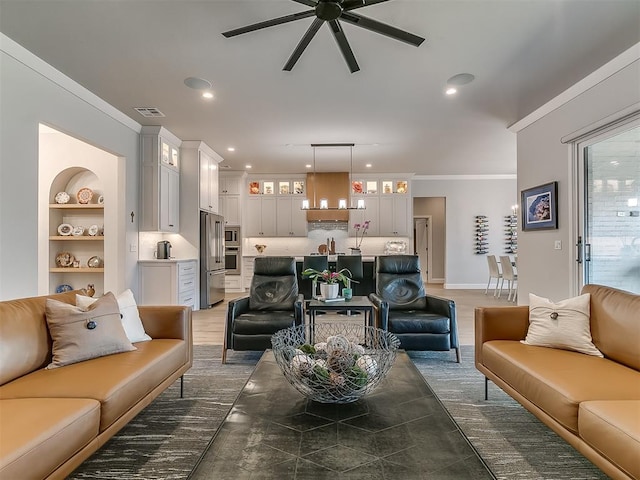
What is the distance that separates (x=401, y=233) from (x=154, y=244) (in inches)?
218

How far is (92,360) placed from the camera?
2.05 meters

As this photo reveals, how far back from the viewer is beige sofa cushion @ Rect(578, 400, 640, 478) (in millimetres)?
1294

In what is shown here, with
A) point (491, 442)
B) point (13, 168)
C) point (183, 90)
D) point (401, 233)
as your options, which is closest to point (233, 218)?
point (401, 233)

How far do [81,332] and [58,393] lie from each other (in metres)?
0.49

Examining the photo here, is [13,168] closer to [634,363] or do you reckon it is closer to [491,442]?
[491,442]

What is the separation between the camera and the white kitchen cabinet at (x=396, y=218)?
878 centimetres

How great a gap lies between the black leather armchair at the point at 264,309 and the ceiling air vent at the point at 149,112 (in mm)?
2393

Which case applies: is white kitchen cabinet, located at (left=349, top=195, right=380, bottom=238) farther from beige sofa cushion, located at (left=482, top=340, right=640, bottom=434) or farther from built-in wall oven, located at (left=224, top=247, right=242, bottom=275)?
beige sofa cushion, located at (left=482, top=340, right=640, bottom=434)

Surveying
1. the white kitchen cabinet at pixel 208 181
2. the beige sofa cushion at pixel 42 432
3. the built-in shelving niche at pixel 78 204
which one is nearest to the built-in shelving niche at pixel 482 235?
the white kitchen cabinet at pixel 208 181

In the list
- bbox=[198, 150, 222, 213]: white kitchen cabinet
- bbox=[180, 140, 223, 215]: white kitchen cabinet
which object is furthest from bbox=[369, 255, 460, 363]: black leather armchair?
bbox=[198, 150, 222, 213]: white kitchen cabinet

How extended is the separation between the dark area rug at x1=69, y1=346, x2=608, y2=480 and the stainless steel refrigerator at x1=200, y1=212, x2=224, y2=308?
3288mm

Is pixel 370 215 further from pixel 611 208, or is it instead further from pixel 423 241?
pixel 611 208

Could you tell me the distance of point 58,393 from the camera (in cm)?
164

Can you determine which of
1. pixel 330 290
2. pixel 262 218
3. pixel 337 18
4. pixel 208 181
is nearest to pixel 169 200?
pixel 208 181
